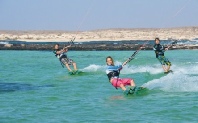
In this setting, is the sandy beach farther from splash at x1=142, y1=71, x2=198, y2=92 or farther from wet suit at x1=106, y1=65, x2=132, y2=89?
wet suit at x1=106, y1=65, x2=132, y2=89

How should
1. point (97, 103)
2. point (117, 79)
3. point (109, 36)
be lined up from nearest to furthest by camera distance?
1. point (97, 103)
2. point (117, 79)
3. point (109, 36)

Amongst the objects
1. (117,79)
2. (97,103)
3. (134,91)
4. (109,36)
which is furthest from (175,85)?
(109,36)

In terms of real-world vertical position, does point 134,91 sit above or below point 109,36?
below

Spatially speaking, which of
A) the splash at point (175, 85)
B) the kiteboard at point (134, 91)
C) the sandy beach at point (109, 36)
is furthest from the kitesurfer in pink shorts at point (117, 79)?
the sandy beach at point (109, 36)

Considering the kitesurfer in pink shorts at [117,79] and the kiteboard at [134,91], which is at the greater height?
the kitesurfer in pink shorts at [117,79]

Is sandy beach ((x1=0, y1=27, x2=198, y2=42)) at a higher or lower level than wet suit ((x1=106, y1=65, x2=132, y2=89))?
higher

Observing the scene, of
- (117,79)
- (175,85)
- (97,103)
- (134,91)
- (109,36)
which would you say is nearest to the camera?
(97,103)

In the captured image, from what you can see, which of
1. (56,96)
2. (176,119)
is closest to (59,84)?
(56,96)

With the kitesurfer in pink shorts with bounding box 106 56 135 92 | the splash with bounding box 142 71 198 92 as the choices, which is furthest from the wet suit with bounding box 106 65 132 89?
the splash with bounding box 142 71 198 92

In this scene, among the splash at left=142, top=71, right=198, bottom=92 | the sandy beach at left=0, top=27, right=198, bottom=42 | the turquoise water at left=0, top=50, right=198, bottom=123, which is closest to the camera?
the turquoise water at left=0, top=50, right=198, bottom=123

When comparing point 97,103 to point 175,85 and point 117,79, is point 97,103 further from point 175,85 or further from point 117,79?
point 175,85

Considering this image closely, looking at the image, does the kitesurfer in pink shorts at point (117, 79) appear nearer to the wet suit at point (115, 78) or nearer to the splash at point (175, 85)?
the wet suit at point (115, 78)

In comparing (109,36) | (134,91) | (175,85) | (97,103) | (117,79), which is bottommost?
(97,103)

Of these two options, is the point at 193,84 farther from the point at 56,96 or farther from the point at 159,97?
the point at 56,96
